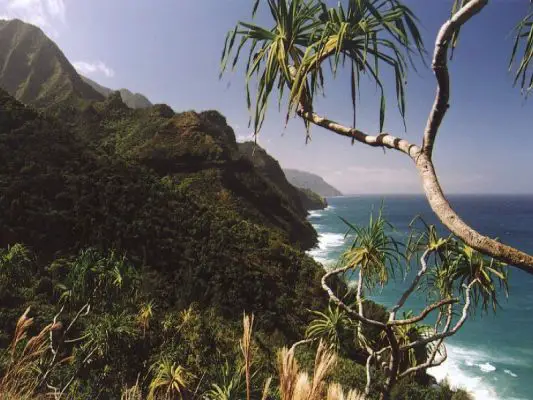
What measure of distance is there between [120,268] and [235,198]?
32.7 meters

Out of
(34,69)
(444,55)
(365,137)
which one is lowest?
(365,137)

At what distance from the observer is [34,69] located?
9331 centimetres

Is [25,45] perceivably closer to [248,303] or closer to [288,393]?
[248,303]

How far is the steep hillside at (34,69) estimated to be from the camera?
84938mm

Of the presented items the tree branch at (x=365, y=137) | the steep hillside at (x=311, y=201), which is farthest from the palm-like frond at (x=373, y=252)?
the steep hillside at (x=311, y=201)

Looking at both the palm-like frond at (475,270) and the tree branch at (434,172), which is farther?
the palm-like frond at (475,270)

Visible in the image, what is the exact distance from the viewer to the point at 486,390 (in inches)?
750

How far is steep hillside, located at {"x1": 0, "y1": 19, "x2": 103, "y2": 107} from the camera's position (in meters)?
84.9

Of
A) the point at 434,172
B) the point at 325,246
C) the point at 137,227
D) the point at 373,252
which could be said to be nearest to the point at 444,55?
the point at 434,172

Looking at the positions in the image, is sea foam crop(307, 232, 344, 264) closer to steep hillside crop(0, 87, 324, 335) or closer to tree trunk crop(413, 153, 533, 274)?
steep hillside crop(0, 87, 324, 335)

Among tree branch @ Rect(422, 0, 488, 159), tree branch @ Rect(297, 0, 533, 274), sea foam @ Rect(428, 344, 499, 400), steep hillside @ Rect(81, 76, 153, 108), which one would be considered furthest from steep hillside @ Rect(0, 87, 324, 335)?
steep hillside @ Rect(81, 76, 153, 108)

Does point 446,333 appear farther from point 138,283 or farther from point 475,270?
point 138,283

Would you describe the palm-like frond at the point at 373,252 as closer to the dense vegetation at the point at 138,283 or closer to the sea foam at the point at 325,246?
the dense vegetation at the point at 138,283

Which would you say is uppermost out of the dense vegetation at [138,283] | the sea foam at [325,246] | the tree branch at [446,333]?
the tree branch at [446,333]
